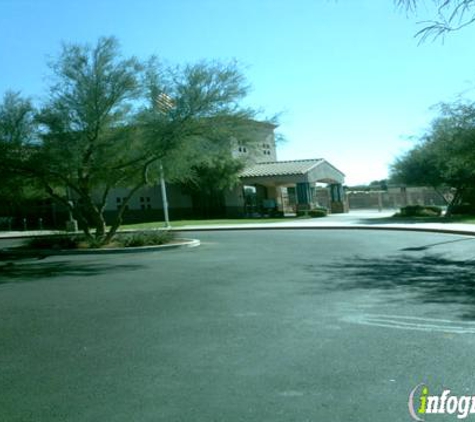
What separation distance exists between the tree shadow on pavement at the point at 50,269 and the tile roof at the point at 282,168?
24.9 meters

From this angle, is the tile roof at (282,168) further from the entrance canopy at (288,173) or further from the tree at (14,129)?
the tree at (14,129)

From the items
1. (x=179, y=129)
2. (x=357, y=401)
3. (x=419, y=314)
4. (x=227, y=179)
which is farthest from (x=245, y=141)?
(x=227, y=179)

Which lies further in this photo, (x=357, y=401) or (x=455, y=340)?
(x=455, y=340)

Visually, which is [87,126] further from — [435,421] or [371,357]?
[435,421]

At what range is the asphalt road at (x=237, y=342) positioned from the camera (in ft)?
15.7

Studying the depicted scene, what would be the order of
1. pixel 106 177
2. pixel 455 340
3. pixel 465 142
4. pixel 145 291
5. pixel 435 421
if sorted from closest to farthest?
pixel 435 421, pixel 455 340, pixel 145 291, pixel 465 142, pixel 106 177

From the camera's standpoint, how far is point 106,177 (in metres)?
21.5

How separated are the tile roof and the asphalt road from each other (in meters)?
27.9

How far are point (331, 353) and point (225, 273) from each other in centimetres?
697

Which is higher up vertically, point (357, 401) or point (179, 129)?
point (179, 129)

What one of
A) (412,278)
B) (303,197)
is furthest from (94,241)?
(303,197)

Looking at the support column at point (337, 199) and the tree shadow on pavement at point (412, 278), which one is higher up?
the support column at point (337, 199)

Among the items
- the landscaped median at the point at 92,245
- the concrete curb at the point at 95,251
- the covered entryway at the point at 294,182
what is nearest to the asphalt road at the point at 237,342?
the concrete curb at the point at 95,251
